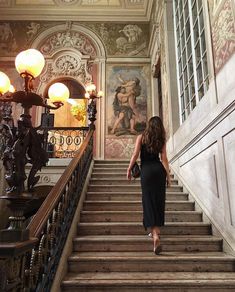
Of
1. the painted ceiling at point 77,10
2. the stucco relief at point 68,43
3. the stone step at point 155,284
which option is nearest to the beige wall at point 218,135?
the stone step at point 155,284

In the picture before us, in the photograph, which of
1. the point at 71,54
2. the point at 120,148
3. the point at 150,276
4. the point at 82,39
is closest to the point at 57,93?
the point at 150,276

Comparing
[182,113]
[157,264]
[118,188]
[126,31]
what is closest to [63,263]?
[157,264]

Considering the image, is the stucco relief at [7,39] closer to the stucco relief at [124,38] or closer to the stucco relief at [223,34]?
the stucco relief at [124,38]

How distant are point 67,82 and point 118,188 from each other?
22.7 feet

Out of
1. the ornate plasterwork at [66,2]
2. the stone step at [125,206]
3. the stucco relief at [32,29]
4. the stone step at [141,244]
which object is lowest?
the stone step at [141,244]

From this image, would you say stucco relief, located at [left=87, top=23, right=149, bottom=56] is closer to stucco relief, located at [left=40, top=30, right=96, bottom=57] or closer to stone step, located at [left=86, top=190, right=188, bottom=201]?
stucco relief, located at [left=40, top=30, right=96, bottom=57]

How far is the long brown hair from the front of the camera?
3.35 meters

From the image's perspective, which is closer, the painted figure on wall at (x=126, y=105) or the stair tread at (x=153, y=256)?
the stair tread at (x=153, y=256)

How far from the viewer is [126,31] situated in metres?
11.0

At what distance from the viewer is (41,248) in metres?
2.29

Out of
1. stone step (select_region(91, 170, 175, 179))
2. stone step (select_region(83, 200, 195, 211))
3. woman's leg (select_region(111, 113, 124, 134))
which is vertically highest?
woman's leg (select_region(111, 113, 124, 134))

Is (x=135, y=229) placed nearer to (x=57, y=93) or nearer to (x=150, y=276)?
(x=150, y=276)

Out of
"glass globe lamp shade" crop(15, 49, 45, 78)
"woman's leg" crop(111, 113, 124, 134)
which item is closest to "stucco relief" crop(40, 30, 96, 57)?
"woman's leg" crop(111, 113, 124, 134)

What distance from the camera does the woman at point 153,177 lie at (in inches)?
127
